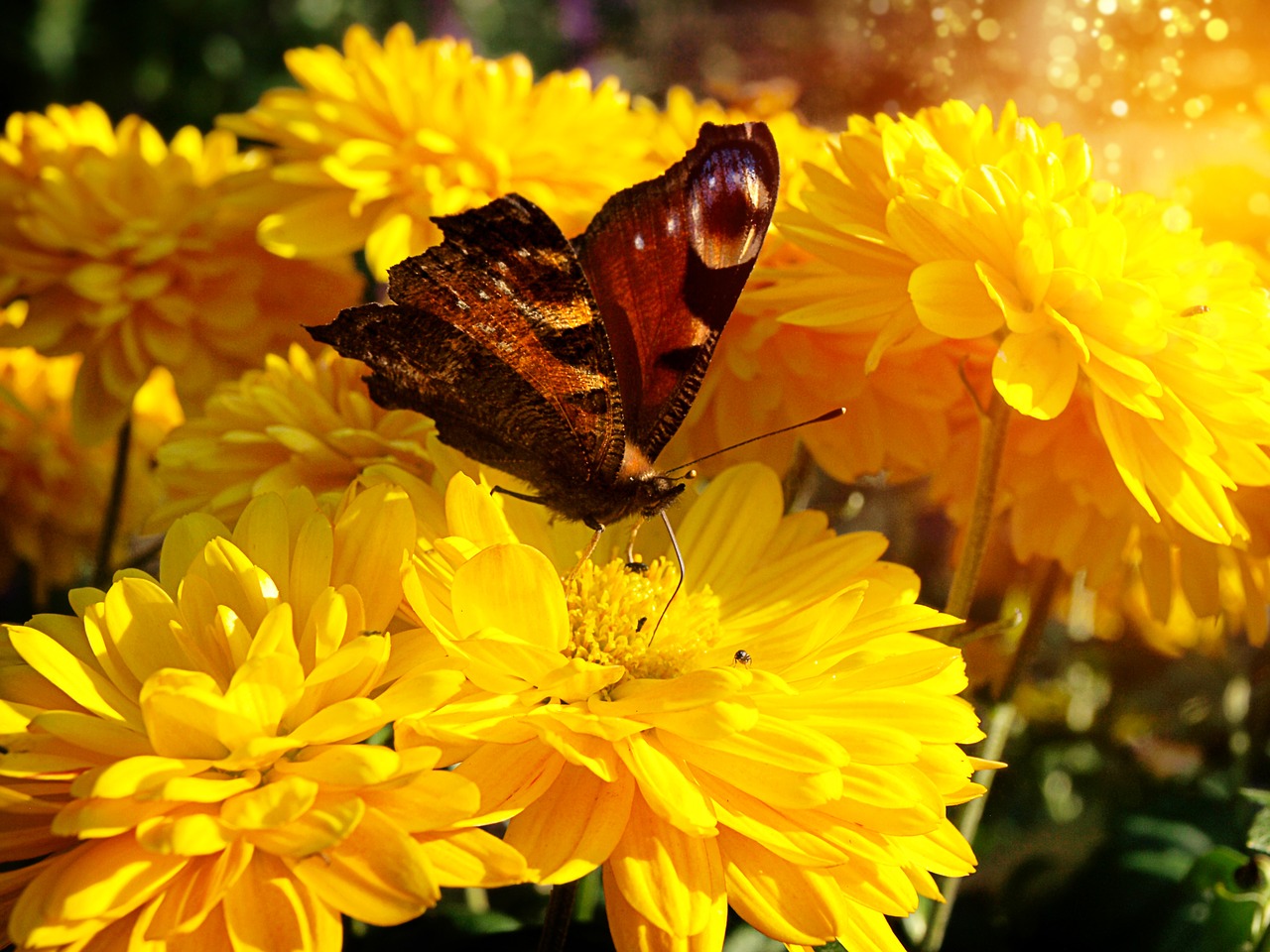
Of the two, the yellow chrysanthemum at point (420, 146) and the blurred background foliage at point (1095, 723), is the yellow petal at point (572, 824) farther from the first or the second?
the yellow chrysanthemum at point (420, 146)

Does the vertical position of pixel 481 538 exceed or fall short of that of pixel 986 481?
it falls short

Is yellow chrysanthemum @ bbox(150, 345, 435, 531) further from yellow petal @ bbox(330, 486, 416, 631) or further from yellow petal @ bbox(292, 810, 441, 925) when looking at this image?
yellow petal @ bbox(292, 810, 441, 925)

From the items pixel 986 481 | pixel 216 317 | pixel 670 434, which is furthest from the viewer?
pixel 216 317

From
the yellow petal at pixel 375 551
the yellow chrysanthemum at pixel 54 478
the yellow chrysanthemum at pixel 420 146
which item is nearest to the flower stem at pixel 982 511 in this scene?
the yellow petal at pixel 375 551

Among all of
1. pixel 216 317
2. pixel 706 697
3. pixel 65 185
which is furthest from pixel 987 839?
pixel 65 185

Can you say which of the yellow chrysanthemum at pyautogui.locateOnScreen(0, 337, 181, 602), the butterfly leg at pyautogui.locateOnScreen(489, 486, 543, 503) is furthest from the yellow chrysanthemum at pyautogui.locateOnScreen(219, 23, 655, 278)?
the yellow chrysanthemum at pyautogui.locateOnScreen(0, 337, 181, 602)

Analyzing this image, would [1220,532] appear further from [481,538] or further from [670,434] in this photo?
[481,538]
